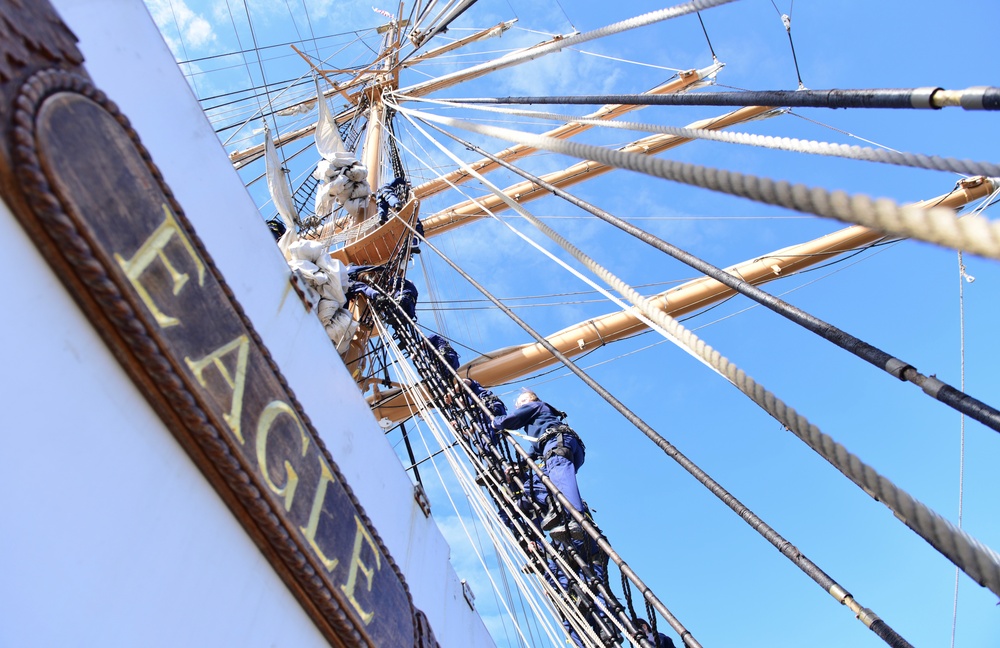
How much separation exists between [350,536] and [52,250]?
1011mm

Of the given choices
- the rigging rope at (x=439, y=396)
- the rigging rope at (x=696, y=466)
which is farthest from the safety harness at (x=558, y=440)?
the rigging rope at (x=696, y=466)

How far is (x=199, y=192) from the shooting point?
1902 millimetres

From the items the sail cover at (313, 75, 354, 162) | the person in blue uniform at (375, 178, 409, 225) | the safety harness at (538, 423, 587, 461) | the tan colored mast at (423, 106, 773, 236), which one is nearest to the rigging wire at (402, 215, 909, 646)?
the safety harness at (538, 423, 587, 461)

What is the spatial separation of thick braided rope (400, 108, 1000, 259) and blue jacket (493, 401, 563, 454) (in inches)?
134

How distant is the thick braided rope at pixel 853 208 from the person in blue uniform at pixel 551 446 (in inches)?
120

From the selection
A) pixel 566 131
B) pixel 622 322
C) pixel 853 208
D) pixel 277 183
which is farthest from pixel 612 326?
pixel 853 208

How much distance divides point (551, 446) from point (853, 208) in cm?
396

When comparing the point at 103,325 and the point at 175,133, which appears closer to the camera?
the point at 103,325

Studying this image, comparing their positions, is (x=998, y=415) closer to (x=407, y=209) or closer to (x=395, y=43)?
(x=407, y=209)

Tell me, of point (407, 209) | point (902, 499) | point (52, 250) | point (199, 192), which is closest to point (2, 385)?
point (52, 250)

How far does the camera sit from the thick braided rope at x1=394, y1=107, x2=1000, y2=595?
1.23m

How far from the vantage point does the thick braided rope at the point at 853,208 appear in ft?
3.14

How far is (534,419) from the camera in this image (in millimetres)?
5215

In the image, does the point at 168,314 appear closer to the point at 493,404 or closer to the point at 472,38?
the point at 493,404
